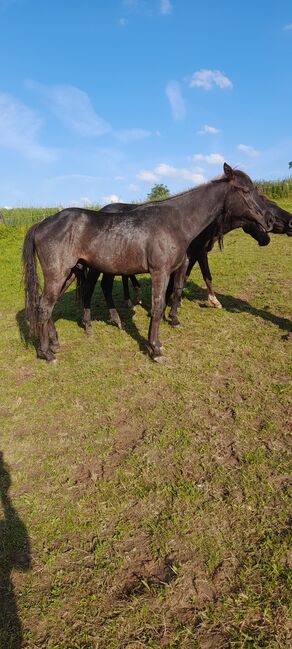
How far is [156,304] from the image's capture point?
531cm

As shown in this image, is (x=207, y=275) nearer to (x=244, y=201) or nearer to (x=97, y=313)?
(x=244, y=201)

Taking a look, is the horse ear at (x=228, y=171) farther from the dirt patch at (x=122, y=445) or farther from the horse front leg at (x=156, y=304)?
the dirt patch at (x=122, y=445)

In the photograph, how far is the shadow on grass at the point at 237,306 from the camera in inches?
246

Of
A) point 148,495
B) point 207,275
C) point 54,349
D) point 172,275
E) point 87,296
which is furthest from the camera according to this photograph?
point 207,275

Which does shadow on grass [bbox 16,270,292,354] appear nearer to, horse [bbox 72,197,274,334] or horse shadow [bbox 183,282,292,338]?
horse shadow [bbox 183,282,292,338]

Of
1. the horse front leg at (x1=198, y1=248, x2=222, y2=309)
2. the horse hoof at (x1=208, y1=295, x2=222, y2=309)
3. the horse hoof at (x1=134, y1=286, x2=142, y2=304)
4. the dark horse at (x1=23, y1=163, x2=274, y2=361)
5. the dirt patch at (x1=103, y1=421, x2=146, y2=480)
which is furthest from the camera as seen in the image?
the horse hoof at (x1=134, y1=286, x2=142, y2=304)

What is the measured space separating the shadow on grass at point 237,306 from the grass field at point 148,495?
0.30m

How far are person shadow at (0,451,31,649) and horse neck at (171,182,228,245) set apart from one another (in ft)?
12.9

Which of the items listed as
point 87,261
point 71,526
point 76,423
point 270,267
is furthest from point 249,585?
point 270,267

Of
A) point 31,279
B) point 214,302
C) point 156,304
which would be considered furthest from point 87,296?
point 214,302

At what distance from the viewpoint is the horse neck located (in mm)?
5352

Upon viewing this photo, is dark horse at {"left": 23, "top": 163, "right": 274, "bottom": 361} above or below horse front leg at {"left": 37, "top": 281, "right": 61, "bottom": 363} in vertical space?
above

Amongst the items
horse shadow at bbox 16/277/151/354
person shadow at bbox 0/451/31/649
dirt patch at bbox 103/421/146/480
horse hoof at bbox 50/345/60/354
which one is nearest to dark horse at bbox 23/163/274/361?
horse hoof at bbox 50/345/60/354

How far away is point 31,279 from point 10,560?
3761 millimetres
